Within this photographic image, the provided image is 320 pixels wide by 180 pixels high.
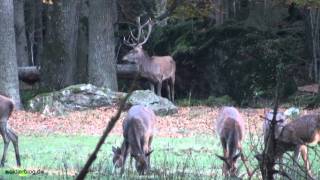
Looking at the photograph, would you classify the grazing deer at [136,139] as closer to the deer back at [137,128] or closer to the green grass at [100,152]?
the deer back at [137,128]

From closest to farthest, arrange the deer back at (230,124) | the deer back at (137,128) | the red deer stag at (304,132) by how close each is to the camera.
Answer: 1. the red deer stag at (304,132)
2. the deer back at (137,128)
3. the deer back at (230,124)

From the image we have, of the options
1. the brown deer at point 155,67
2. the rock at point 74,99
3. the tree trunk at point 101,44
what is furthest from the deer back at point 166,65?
the rock at point 74,99

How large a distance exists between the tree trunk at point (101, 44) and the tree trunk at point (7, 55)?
2.94 metres

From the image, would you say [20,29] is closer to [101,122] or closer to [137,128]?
[101,122]

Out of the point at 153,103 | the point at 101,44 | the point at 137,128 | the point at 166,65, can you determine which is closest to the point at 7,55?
the point at 101,44

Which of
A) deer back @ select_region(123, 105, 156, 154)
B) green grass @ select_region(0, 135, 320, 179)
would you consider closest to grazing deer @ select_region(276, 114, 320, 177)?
green grass @ select_region(0, 135, 320, 179)

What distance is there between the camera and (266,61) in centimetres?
2425

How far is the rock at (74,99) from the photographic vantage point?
20.7m

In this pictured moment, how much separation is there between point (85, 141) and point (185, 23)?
48.1 ft

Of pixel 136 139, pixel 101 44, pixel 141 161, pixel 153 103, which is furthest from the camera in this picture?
pixel 101 44

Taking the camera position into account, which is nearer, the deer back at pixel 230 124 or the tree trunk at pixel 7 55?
the deer back at pixel 230 124

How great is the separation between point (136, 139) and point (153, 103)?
32.9ft

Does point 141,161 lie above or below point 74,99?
above

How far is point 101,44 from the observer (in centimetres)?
2328
